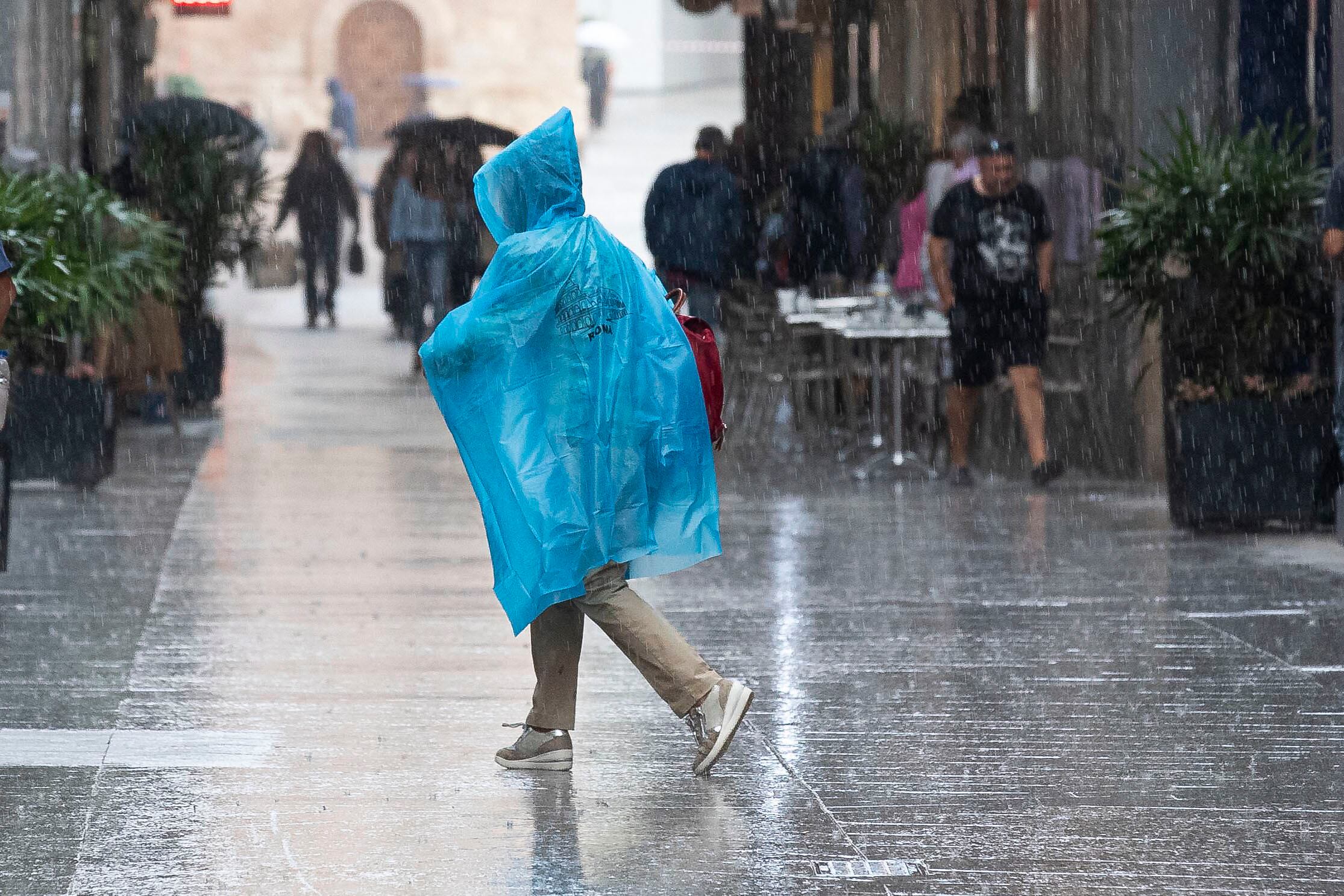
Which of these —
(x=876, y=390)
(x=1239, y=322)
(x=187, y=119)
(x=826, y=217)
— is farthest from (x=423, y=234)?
(x=1239, y=322)

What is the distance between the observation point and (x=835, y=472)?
45.0 ft

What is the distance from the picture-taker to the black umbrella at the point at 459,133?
21.8 m

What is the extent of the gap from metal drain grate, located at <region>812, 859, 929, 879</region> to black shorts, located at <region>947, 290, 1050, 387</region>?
26.0 feet

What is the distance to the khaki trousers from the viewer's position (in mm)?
6031

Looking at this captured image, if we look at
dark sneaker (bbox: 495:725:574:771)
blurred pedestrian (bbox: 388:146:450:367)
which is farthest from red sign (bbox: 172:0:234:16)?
dark sneaker (bbox: 495:725:574:771)

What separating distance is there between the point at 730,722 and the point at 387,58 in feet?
163

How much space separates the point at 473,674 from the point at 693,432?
161 centimetres

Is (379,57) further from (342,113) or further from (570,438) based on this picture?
(570,438)

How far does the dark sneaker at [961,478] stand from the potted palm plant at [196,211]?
6.14 m

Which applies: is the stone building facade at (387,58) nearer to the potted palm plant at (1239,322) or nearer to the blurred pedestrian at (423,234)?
the blurred pedestrian at (423,234)

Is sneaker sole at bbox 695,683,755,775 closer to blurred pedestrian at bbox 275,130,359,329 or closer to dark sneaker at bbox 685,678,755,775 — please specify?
dark sneaker at bbox 685,678,755,775

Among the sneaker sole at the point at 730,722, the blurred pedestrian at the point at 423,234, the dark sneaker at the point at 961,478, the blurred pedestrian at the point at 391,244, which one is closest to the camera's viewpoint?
the sneaker sole at the point at 730,722

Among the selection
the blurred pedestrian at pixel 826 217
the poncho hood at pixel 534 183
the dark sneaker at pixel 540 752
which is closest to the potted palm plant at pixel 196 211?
the blurred pedestrian at pixel 826 217

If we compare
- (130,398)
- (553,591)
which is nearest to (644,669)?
(553,591)
